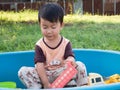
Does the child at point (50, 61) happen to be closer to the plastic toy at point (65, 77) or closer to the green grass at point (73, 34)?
the plastic toy at point (65, 77)

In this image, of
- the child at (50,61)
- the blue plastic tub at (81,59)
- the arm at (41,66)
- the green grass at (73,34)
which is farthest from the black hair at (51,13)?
the green grass at (73,34)

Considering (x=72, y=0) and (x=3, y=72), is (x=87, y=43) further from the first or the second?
(x=72, y=0)

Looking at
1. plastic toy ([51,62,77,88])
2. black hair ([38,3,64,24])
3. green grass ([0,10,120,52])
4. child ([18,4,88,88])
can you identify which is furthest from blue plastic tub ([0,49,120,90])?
green grass ([0,10,120,52])

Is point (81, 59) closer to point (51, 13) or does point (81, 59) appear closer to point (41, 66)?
point (41, 66)

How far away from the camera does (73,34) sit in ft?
14.8

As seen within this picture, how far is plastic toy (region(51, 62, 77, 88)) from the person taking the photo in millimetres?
2029

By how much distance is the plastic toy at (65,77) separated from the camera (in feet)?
6.66

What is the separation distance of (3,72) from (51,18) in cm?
70

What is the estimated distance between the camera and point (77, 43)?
393cm

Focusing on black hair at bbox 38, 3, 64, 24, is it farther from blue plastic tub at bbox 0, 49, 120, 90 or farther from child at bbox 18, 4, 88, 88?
blue plastic tub at bbox 0, 49, 120, 90

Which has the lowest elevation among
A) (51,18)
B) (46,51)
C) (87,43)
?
(87,43)

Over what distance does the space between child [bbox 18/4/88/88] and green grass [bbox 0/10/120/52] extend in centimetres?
157

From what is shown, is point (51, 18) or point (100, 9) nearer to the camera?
point (51, 18)

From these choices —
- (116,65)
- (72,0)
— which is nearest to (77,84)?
(116,65)
